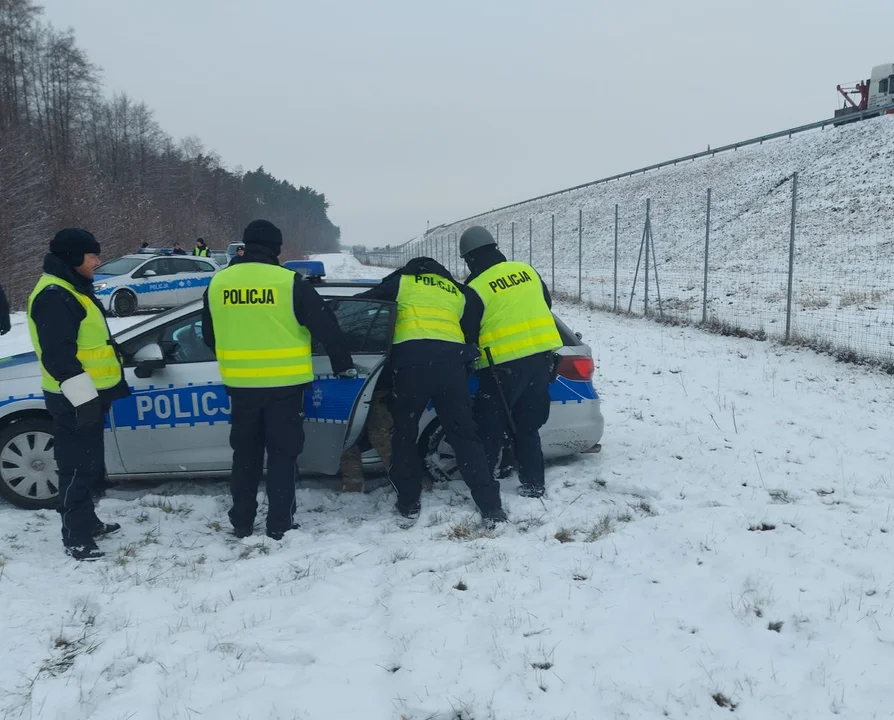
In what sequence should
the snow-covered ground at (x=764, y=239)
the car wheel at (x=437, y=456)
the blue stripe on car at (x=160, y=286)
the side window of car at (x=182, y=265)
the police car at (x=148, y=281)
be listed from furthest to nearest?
the side window of car at (x=182, y=265) → the police car at (x=148, y=281) → the blue stripe on car at (x=160, y=286) → the snow-covered ground at (x=764, y=239) → the car wheel at (x=437, y=456)

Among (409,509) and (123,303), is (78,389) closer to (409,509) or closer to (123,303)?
(409,509)

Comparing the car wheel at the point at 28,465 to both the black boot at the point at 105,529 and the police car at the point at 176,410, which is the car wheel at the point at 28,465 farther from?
the black boot at the point at 105,529

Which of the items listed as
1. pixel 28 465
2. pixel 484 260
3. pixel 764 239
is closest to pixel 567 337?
pixel 484 260

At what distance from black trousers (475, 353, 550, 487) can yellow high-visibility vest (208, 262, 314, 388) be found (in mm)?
1427

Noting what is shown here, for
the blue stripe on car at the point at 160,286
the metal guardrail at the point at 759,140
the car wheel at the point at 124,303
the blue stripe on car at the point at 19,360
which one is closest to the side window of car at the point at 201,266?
the blue stripe on car at the point at 160,286

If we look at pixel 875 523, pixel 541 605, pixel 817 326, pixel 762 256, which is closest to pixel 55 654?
pixel 541 605

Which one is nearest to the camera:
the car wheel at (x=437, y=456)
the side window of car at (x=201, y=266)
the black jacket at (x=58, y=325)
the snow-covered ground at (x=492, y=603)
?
the snow-covered ground at (x=492, y=603)

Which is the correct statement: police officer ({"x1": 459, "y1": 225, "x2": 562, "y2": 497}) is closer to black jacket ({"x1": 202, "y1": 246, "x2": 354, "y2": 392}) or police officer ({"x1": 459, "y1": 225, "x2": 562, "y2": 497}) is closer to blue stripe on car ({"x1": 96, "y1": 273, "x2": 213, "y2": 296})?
black jacket ({"x1": 202, "y1": 246, "x2": 354, "y2": 392})

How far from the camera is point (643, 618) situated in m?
3.01

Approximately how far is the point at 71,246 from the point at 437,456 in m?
2.72

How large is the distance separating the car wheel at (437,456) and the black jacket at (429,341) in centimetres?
72

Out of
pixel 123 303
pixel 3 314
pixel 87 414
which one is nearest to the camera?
pixel 87 414

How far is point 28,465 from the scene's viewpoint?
4.43m

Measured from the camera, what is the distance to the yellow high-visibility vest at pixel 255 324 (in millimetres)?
3717
